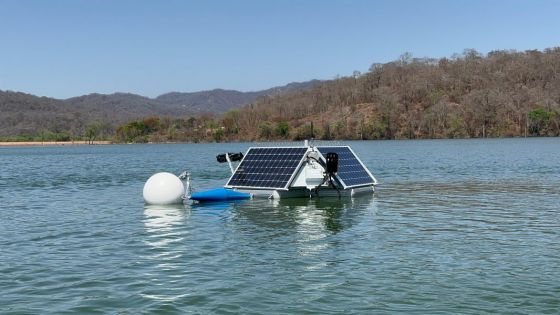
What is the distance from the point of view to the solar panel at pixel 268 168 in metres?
33.5

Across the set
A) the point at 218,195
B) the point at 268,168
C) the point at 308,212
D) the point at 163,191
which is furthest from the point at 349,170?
the point at 163,191

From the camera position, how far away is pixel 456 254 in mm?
17609

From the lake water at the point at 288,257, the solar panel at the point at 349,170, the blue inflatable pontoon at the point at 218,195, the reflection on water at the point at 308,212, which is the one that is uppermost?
the solar panel at the point at 349,170

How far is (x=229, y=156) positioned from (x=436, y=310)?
26261 mm

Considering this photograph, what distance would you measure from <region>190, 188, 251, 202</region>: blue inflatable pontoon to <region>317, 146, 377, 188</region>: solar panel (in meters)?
5.40

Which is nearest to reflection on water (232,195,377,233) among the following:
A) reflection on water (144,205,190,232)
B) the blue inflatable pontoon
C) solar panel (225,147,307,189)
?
the blue inflatable pontoon

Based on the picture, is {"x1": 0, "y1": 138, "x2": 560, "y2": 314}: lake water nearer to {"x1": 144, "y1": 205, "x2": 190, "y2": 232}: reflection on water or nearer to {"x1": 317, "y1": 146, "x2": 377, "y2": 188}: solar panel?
{"x1": 144, "y1": 205, "x2": 190, "y2": 232}: reflection on water

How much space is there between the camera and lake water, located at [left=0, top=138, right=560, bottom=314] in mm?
13133

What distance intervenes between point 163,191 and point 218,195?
124 inches

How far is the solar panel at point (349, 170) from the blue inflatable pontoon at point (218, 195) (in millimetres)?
5403

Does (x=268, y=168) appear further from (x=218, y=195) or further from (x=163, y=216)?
(x=163, y=216)

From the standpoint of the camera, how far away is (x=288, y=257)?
1756 centimetres

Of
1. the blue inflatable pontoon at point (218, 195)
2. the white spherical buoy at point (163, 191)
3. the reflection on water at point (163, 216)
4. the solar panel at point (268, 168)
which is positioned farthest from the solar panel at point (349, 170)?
the reflection on water at point (163, 216)

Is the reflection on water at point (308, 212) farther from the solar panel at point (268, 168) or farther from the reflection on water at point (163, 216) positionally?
the reflection on water at point (163, 216)
